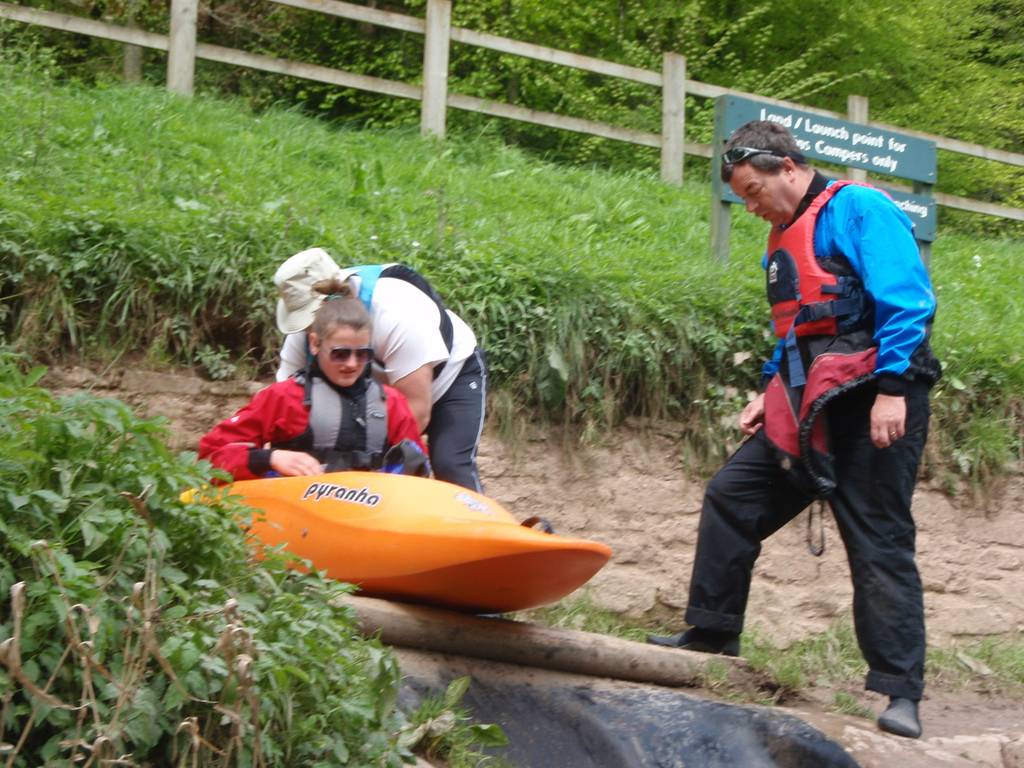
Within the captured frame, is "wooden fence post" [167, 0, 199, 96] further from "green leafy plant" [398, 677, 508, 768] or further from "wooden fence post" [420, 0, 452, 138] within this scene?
"green leafy plant" [398, 677, 508, 768]

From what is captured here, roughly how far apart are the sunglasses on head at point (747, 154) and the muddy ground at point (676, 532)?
188 cm

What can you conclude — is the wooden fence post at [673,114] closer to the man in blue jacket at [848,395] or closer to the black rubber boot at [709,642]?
the man in blue jacket at [848,395]

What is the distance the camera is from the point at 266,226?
236 inches

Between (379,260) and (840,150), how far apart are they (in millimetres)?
2467

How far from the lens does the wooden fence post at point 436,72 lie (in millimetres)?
9539

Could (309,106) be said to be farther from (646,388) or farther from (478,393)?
(478,393)

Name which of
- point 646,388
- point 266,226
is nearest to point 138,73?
point 266,226

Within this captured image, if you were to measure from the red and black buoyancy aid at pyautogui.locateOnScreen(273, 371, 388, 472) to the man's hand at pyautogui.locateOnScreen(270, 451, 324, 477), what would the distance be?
0.09m

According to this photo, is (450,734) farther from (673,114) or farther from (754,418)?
(673,114)

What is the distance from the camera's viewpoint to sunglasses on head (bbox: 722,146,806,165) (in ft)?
14.7

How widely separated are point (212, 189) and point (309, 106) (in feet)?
19.4

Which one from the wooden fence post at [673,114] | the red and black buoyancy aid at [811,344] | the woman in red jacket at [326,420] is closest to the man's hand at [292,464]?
the woman in red jacket at [326,420]

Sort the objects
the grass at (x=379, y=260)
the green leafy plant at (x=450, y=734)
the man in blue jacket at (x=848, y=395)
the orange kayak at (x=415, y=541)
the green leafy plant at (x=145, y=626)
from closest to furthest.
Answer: the green leafy plant at (x=145, y=626) → the green leafy plant at (x=450, y=734) → the orange kayak at (x=415, y=541) → the man in blue jacket at (x=848, y=395) → the grass at (x=379, y=260)

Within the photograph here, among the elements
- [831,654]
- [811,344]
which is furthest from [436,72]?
[811,344]
